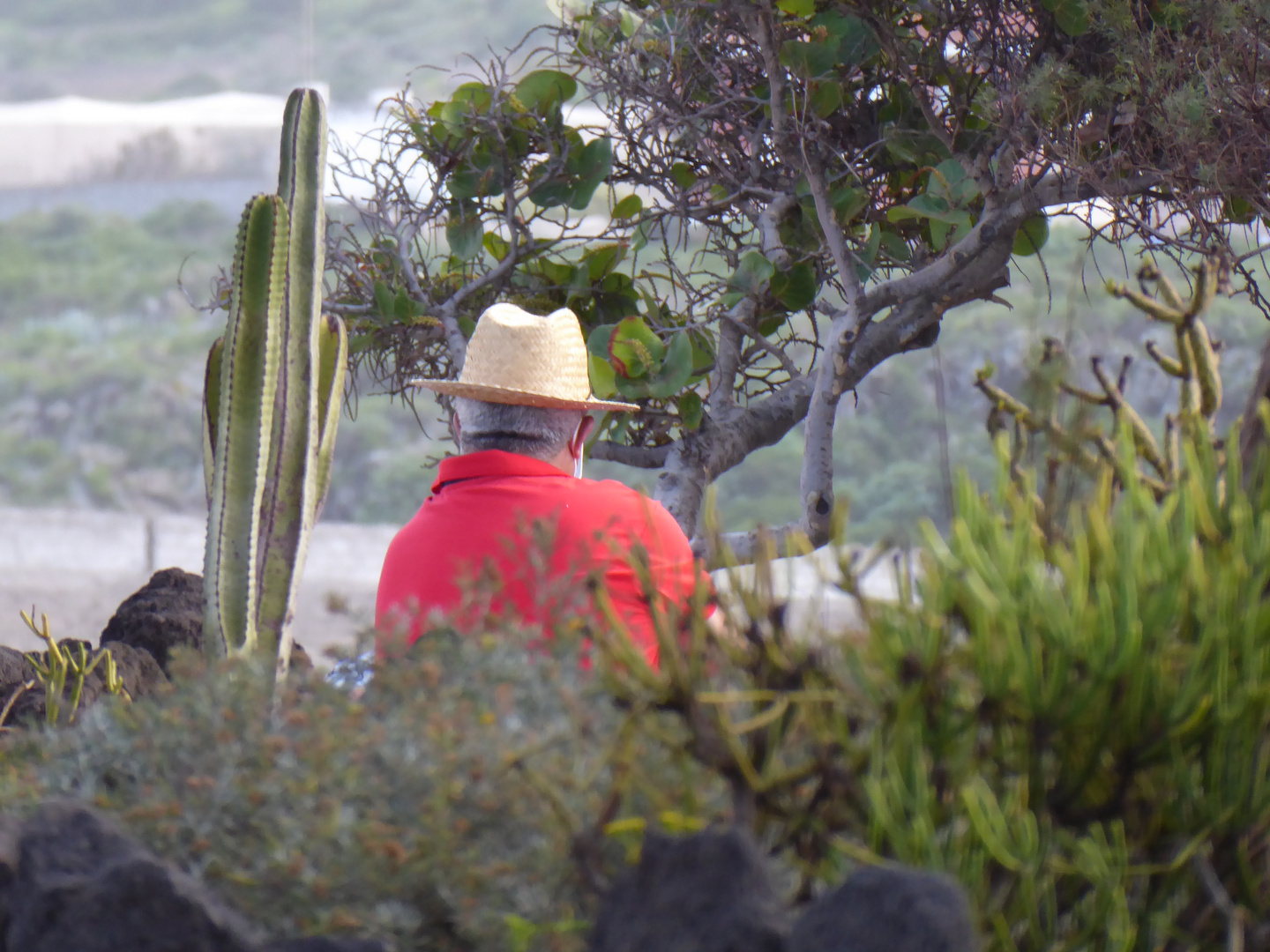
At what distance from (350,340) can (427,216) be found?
15.8 inches

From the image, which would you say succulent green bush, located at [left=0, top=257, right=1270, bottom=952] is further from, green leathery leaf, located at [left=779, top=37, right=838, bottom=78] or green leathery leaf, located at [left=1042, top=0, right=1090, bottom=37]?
green leathery leaf, located at [left=779, top=37, right=838, bottom=78]

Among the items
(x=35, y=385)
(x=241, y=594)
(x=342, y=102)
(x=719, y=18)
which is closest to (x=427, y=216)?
(x=719, y=18)

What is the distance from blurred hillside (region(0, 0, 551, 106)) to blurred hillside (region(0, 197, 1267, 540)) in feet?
16.8

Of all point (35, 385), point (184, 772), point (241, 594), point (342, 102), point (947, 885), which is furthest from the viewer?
point (342, 102)

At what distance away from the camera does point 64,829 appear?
112 cm

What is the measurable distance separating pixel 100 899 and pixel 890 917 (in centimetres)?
65

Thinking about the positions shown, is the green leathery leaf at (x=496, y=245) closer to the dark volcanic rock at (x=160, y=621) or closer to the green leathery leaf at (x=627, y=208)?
the green leathery leaf at (x=627, y=208)

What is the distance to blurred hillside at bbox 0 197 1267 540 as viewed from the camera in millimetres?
17812

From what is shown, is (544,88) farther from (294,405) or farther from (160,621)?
(160,621)

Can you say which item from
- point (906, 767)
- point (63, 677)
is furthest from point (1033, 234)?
point (63, 677)

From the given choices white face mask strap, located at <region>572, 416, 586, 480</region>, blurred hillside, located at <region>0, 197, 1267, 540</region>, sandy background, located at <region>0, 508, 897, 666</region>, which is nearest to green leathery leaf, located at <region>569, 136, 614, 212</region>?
white face mask strap, located at <region>572, 416, 586, 480</region>

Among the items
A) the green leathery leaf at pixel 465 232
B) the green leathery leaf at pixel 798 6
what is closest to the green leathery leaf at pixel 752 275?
the green leathery leaf at pixel 798 6

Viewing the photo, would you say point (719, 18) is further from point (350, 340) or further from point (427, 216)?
point (350, 340)

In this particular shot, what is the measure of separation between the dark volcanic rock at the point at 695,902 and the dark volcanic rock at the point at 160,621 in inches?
92.3
